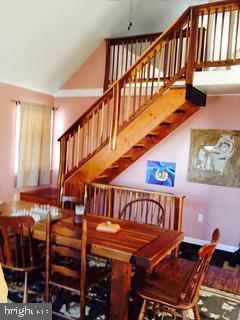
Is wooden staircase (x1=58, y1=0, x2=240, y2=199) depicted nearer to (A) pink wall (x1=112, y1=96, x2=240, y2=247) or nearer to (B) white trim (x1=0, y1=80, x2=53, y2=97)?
(A) pink wall (x1=112, y1=96, x2=240, y2=247)

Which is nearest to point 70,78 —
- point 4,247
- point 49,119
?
point 49,119

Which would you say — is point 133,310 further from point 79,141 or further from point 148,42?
point 148,42

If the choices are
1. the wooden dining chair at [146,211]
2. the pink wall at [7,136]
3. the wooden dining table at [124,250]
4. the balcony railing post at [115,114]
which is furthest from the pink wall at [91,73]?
the wooden dining table at [124,250]

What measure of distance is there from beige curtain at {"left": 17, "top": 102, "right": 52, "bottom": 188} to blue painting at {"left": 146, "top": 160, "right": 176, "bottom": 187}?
2.11 metres

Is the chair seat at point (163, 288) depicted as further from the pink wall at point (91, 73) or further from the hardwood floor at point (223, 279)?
the pink wall at point (91, 73)

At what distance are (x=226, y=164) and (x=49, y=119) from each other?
3.49 metres

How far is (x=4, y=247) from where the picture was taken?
256 centimetres

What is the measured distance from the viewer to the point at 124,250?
7.34 feet

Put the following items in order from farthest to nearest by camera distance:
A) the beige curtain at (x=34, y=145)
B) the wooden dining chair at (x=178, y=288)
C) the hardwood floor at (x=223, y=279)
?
the beige curtain at (x=34, y=145) → the hardwood floor at (x=223, y=279) → the wooden dining chair at (x=178, y=288)

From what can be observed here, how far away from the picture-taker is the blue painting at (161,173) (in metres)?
5.18

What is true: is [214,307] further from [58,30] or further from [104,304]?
[58,30]

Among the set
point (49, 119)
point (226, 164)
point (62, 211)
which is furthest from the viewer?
point (49, 119)

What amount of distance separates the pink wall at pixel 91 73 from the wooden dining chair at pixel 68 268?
12.7 feet

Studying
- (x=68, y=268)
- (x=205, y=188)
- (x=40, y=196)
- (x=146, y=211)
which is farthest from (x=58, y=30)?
(x=68, y=268)
